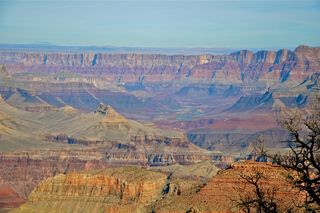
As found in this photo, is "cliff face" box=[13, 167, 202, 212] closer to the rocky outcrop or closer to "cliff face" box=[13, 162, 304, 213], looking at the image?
"cliff face" box=[13, 162, 304, 213]

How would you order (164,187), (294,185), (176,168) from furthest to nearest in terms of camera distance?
(176,168)
(164,187)
(294,185)

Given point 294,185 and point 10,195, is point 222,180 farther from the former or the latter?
point 10,195

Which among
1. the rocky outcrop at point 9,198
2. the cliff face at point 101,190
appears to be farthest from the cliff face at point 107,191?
the rocky outcrop at point 9,198

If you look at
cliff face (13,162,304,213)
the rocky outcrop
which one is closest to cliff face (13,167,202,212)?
cliff face (13,162,304,213)

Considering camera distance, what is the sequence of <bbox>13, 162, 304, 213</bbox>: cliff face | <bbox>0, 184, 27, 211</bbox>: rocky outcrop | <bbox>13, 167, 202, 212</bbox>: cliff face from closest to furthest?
<bbox>13, 162, 304, 213</bbox>: cliff face, <bbox>13, 167, 202, 212</bbox>: cliff face, <bbox>0, 184, 27, 211</bbox>: rocky outcrop

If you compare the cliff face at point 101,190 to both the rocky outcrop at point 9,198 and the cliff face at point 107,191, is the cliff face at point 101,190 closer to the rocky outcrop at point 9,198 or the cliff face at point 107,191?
the cliff face at point 107,191

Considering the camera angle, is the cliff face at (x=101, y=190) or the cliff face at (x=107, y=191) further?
the cliff face at (x=101, y=190)

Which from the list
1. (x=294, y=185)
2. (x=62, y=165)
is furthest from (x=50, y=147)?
(x=294, y=185)

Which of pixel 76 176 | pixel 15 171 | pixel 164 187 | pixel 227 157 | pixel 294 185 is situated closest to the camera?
pixel 294 185

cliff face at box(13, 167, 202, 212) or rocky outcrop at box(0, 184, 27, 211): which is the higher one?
cliff face at box(13, 167, 202, 212)

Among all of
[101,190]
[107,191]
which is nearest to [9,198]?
[101,190]

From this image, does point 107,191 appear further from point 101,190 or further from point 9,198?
point 9,198
